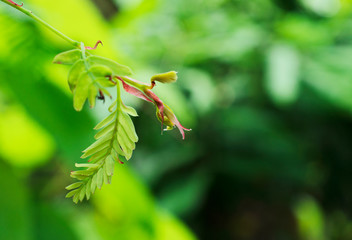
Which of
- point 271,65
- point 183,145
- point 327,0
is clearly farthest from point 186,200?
point 327,0

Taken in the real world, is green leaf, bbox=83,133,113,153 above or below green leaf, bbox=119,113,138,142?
below

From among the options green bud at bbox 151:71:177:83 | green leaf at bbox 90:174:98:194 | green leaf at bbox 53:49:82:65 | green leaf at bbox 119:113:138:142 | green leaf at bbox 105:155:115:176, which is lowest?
green leaf at bbox 90:174:98:194

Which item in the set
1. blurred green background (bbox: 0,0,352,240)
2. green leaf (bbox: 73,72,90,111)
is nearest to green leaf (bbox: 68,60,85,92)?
green leaf (bbox: 73,72,90,111)

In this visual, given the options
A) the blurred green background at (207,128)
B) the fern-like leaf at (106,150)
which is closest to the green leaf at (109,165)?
the fern-like leaf at (106,150)

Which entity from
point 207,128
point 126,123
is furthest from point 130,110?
point 207,128

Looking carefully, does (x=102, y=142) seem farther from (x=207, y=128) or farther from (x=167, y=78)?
(x=207, y=128)

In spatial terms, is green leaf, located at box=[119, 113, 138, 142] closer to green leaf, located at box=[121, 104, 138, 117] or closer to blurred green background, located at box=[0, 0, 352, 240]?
green leaf, located at box=[121, 104, 138, 117]

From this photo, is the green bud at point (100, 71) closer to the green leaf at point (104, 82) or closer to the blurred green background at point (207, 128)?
the green leaf at point (104, 82)
